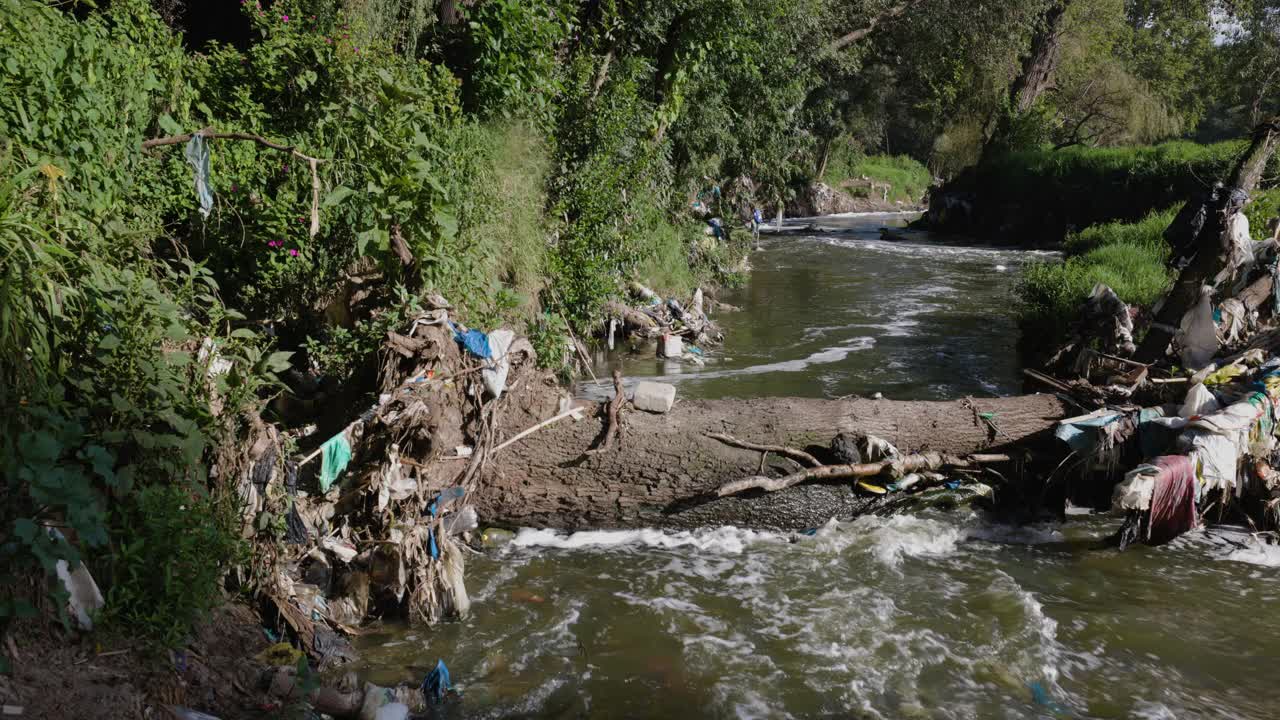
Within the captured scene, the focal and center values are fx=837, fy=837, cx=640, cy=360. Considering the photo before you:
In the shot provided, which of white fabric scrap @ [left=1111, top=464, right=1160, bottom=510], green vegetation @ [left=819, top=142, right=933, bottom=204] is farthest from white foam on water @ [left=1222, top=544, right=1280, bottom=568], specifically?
green vegetation @ [left=819, top=142, right=933, bottom=204]

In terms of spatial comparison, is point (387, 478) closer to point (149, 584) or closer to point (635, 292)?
point (149, 584)

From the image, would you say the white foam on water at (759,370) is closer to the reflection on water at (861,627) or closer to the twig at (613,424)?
the twig at (613,424)

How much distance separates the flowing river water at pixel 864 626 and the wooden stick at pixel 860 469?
1.16ft

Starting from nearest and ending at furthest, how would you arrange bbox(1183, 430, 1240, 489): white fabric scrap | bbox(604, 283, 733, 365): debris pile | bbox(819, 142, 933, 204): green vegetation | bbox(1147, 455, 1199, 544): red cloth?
bbox(1147, 455, 1199, 544): red cloth < bbox(1183, 430, 1240, 489): white fabric scrap < bbox(604, 283, 733, 365): debris pile < bbox(819, 142, 933, 204): green vegetation

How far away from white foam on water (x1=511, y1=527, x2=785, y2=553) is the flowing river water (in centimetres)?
1

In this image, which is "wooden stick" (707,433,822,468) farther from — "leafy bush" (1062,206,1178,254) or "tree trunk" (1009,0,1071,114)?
"tree trunk" (1009,0,1071,114)

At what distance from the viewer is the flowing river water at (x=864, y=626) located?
388 cm

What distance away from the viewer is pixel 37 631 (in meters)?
2.90

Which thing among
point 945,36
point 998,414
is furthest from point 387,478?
point 945,36

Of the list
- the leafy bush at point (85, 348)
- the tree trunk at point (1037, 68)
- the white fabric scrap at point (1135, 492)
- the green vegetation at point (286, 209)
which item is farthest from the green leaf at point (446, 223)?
the tree trunk at point (1037, 68)

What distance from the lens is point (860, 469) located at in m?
5.40

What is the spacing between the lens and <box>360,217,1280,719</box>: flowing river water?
3881mm

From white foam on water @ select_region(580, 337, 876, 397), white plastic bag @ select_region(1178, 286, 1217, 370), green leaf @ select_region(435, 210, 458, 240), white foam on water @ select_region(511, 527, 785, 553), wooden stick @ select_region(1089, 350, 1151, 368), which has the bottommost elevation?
white foam on water @ select_region(511, 527, 785, 553)

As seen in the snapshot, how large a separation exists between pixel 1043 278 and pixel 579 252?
559cm
